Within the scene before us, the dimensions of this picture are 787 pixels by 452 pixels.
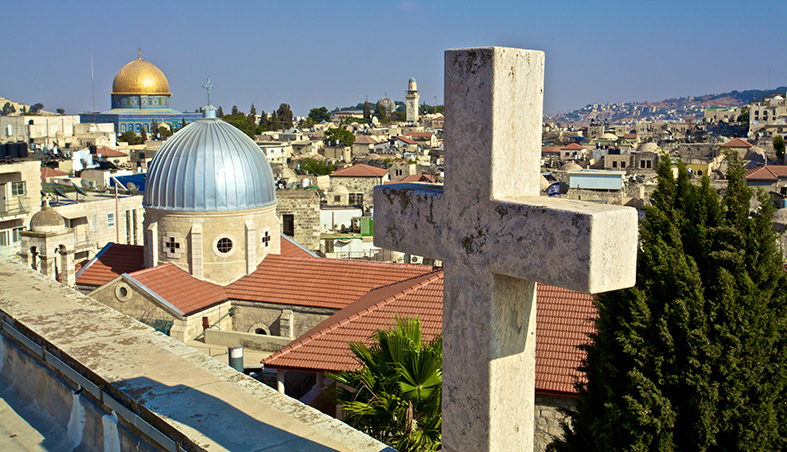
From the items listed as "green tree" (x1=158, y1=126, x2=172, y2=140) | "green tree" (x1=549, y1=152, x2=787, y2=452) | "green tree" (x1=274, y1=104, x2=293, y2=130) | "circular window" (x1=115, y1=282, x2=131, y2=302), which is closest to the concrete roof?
"green tree" (x1=549, y1=152, x2=787, y2=452)

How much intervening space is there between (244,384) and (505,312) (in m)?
3.11

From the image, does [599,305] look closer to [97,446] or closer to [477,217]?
[477,217]

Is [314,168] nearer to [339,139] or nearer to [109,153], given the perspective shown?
[109,153]

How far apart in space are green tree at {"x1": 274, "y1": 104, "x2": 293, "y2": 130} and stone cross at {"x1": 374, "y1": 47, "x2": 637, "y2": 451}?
12889cm

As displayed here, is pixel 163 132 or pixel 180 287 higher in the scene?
pixel 163 132

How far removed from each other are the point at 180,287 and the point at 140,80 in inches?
3220

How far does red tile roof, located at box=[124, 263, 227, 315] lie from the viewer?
18.3 meters

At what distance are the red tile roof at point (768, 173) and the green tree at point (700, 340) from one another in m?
43.1

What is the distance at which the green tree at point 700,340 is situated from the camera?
16.0ft

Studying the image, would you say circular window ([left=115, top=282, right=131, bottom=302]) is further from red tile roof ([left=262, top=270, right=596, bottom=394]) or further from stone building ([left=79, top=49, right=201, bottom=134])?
stone building ([left=79, top=49, right=201, bottom=134])

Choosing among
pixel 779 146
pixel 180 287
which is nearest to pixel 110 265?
pixel 180 287

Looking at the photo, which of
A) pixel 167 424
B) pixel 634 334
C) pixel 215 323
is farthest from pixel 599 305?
pixel 215 323

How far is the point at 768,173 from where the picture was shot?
44219 millimetres

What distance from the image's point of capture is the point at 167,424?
14.9 ft
